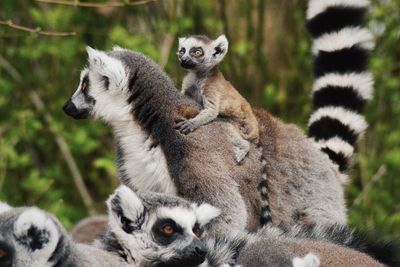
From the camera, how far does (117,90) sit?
662 centimetres

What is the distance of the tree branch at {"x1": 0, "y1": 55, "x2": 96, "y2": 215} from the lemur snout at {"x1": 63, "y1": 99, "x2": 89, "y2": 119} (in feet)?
20.1

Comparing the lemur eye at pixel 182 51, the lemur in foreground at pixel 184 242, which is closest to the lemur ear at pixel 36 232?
the lemur in foreground at pixel 184 242

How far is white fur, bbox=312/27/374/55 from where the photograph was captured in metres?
7.68

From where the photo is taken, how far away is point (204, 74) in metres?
6.95

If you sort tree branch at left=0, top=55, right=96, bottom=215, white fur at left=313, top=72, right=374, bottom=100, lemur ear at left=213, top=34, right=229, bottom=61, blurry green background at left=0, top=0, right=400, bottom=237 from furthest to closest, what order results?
tree branch at left=0, top=55, right=96, bottom=215, blurry green background at left=0, top=0, right=400, bottom=237, white fur at left=313, top=72, right=374, bottom=100, lemur ear at left=213, top=34, right=229, bottom=61

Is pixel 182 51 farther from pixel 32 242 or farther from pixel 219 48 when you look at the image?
pixel 32 242

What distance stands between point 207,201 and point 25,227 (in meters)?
1.72

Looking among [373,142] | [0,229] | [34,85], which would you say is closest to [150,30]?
[34,85]

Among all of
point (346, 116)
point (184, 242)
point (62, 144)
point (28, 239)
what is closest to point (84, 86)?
point (184, 242)

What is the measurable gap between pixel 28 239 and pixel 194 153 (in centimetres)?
172

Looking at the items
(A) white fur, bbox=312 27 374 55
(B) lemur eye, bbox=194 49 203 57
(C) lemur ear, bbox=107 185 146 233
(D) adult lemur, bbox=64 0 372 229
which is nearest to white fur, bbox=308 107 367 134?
(D) adult lemur, bbox=64 0 372 229

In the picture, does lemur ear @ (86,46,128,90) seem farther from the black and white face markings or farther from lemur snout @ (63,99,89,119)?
lemur snout @ (63,99,89,119)

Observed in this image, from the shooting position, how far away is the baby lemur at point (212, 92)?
6.75m

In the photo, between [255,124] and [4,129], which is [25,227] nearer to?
[255,124]
